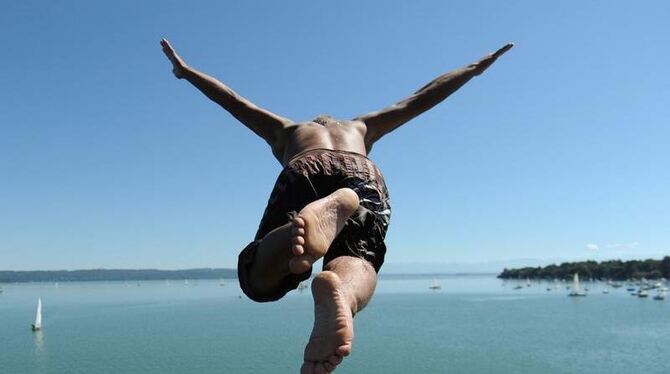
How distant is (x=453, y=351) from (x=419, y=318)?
32.5 metres

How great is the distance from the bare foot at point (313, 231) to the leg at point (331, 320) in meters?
0.13

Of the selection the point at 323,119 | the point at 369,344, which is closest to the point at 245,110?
the point at 323,119

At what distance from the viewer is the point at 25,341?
57656 mm

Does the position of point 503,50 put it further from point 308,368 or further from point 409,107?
point 308,368

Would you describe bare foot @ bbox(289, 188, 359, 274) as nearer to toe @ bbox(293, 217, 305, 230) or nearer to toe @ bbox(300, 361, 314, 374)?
toe @ bbox(293, 217, 305, 230)

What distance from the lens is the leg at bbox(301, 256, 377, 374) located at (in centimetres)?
234

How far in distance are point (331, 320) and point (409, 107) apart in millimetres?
2049

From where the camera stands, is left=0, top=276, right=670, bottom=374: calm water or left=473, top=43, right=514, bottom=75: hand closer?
left=473, top=43, right=514, bottom=75: hand

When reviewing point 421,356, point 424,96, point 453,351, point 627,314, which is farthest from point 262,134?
point 627,314

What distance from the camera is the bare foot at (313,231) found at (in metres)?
2.45

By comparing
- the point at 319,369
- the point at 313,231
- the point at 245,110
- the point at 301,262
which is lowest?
the point at 319,369

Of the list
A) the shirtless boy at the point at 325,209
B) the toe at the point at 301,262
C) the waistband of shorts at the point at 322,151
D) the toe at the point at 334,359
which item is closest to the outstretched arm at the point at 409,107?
the shirtless boy at the point at 325,209

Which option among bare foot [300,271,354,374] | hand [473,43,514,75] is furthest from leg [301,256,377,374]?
hand [473,43,514,75]

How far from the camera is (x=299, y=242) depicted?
2.44 metres
